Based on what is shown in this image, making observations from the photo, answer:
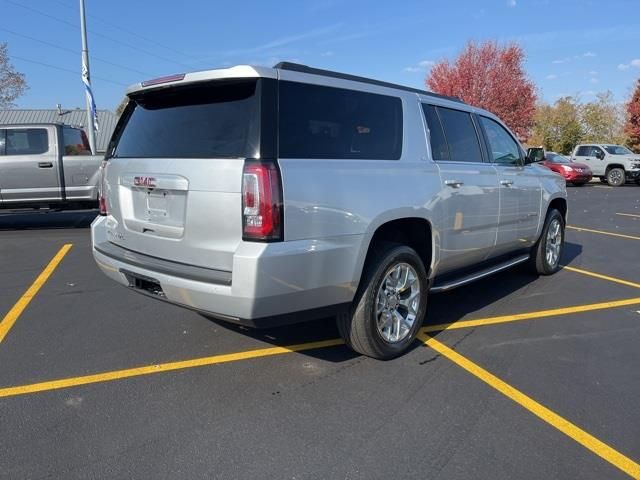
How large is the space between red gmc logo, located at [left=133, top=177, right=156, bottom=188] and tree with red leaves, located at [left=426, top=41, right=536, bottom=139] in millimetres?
32734

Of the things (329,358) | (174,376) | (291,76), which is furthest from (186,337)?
(291,76)

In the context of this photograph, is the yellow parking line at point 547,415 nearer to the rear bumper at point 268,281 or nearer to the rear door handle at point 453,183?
the rear bumper at point 268,281

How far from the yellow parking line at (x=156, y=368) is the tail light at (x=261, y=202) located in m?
1.31

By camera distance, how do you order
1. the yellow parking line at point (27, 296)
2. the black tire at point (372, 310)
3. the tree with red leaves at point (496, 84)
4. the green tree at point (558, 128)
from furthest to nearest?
1. the green tree at point (558, 128)
2. the tree with red leaves at point (496, 84)
3. the yellow parking line at point (27, 296)
4. the black tire at point (372, 310)

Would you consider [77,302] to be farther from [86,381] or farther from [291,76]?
[291,76]

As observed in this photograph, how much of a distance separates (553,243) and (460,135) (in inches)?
107

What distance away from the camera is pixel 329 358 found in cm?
381

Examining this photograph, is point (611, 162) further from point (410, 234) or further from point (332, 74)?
point (332, 74)

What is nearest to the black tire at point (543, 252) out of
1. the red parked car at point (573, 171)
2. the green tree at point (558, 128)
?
the red parked car at point (573, 171)

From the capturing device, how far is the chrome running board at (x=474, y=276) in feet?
14.1

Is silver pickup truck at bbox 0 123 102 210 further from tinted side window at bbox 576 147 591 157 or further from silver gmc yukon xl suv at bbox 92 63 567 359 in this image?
tinted side window at bbox 576 147 591 157

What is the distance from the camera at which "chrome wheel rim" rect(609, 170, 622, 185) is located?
77.5 feet

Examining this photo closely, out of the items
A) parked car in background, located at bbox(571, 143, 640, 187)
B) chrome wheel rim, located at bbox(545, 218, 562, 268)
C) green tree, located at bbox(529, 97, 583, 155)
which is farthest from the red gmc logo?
green tree, located at bbox(529, 97, 583, 155)

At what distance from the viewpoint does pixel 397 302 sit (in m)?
3.86
